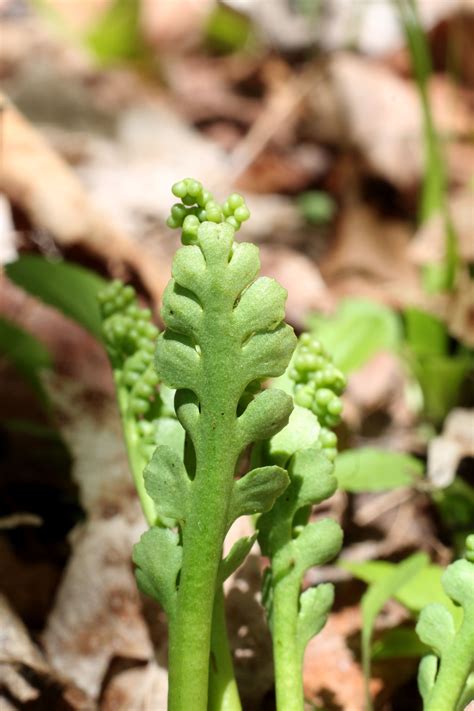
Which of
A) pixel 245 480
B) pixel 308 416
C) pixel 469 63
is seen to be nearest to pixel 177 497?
pixel 245 480

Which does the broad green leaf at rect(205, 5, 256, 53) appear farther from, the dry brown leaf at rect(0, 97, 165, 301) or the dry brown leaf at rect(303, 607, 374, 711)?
the dry brown leaf at rect(303, 607, 374, 711)

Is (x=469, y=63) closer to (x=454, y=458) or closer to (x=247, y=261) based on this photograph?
(x=454, y=458)

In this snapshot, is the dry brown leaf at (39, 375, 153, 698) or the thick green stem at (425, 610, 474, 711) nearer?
the thick green stem at (425, 610, 474, 711)

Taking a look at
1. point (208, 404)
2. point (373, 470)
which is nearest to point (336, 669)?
point (373, 470)

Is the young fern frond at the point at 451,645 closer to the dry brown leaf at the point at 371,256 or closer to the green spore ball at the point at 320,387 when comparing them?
the green spore ball at the point at 320,387

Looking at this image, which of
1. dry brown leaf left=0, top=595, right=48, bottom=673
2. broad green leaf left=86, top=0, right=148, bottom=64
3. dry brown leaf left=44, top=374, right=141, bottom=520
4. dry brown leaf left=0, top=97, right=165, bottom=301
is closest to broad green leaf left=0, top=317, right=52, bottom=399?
dry brown leaf left=44, top=374, right=141, bottom=520

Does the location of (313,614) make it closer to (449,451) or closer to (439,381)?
(449,451)
